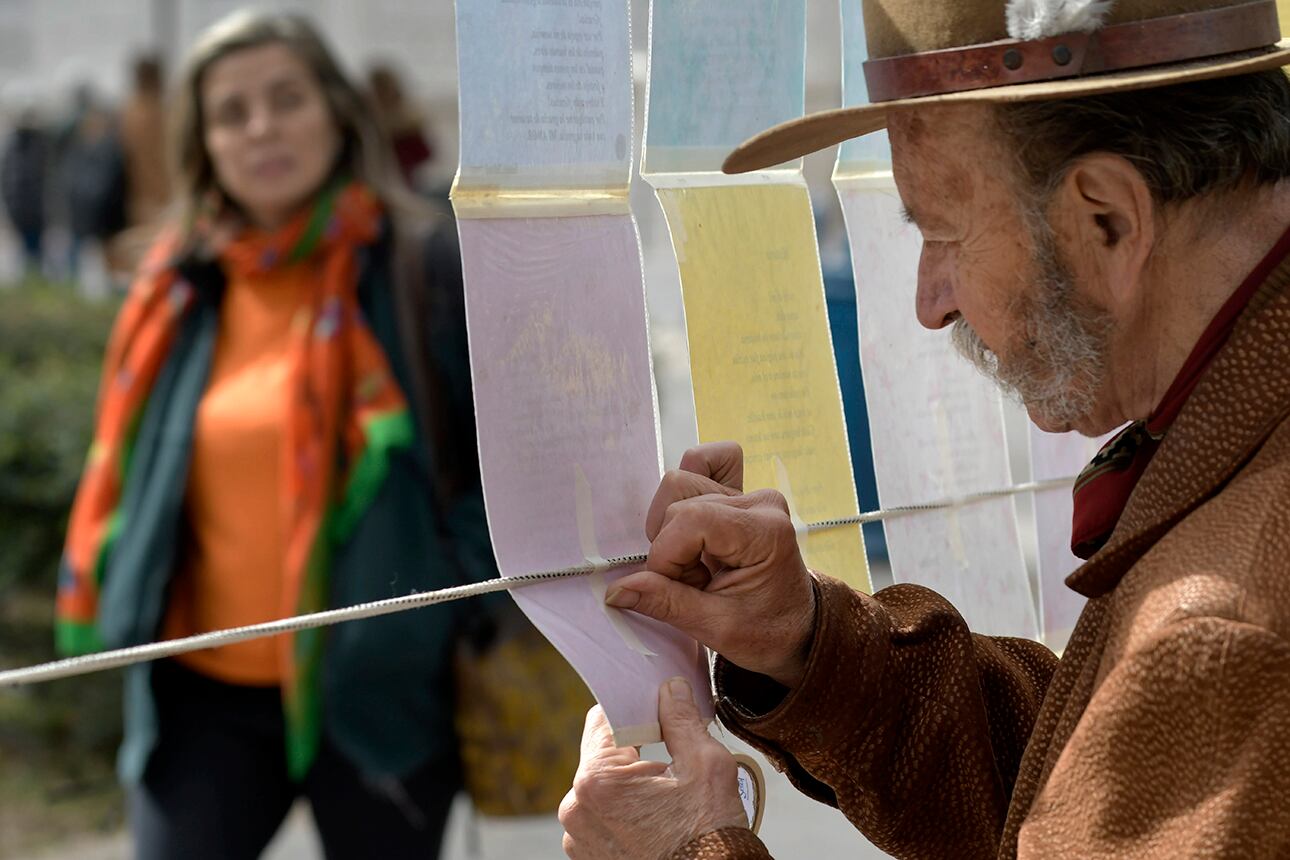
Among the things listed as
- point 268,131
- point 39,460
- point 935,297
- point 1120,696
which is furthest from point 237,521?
point 39,460

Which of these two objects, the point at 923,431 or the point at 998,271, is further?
the point at 923,431

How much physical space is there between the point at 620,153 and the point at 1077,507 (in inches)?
20.7

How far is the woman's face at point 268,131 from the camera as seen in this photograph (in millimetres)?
3113

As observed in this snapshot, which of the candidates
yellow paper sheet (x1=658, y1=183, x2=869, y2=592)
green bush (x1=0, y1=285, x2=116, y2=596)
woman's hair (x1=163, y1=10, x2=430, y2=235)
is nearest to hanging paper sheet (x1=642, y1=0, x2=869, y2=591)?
yellow paper sheet (x1=658, y1=183, x2=869, y2=592)

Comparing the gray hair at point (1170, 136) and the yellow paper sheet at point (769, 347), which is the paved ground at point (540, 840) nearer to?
the yellow paper sheet at point (769, 347)

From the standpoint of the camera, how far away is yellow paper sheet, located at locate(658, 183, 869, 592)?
1.64 metres

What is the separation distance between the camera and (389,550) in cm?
266

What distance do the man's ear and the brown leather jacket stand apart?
12 cm

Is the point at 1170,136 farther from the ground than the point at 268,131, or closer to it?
closer to it

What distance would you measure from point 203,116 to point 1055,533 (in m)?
1.89

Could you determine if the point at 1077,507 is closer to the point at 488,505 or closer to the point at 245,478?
the point at 488,505

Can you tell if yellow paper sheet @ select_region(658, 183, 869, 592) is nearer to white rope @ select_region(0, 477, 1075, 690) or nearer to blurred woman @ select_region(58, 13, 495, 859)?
white rope @ select_region(0, 477, 1075, 690)

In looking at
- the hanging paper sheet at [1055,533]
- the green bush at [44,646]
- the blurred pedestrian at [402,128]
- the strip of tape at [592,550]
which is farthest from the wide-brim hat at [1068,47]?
the blurred pedestrian at [402,128]

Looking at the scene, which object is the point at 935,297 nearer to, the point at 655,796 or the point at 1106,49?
the point at 1106,49
